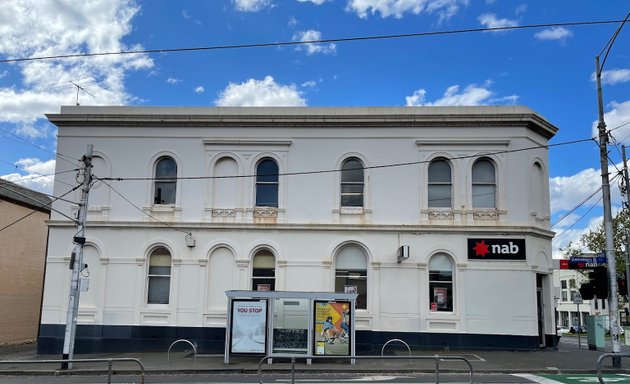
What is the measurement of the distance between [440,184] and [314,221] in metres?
5.05

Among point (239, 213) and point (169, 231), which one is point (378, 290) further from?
point (169, 231)

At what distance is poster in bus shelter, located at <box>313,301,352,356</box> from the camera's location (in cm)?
1780

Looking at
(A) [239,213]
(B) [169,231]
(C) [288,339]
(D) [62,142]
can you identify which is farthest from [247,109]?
(C) [288,339]

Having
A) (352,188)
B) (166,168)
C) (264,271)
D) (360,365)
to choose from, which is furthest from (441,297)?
(166,168)

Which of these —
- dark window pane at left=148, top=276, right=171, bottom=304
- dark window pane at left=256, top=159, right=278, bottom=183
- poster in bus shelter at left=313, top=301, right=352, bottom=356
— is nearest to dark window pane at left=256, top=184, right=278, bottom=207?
dark window pane at left=256, top=159, right=278, bottom=183

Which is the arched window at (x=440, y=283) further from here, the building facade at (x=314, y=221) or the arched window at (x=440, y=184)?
the arched window at (x=440, y=184)

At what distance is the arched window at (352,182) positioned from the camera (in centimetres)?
2239

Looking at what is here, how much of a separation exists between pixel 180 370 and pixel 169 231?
280 inches

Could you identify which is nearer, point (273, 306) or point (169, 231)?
point (273, 306)

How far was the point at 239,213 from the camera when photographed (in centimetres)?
2247

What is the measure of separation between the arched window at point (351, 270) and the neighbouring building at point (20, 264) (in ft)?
44.6

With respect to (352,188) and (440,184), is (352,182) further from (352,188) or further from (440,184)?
(440,184)

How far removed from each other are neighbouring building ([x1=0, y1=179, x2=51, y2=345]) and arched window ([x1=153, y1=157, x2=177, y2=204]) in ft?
20.4

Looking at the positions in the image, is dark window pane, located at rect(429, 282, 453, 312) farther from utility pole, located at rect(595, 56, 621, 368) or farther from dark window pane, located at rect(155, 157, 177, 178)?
dark window pane, located at rect(155, 157, 177, 178)
